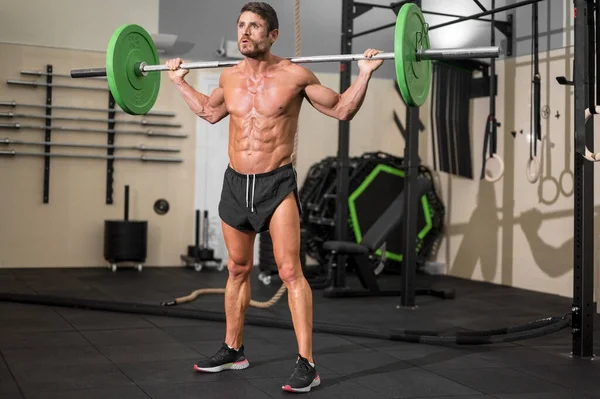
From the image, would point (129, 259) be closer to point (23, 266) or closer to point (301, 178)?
point (23, 266)

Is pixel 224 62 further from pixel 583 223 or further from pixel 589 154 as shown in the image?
pixel 583 223

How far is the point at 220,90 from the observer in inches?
125

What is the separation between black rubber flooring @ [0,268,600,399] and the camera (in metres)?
2.91

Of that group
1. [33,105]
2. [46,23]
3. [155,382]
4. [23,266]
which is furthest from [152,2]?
[155,382]

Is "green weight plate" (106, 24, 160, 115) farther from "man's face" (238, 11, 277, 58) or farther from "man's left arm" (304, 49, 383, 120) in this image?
"man's left arm" (304, 49, 383, 120)

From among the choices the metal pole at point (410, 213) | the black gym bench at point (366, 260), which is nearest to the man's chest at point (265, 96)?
the metal pole at point (410, 213)

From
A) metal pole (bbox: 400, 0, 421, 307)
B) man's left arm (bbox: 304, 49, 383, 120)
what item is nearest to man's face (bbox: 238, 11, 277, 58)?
man's left arm (bbox: 304, 49, 383, 120)

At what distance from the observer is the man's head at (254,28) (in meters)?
2.92

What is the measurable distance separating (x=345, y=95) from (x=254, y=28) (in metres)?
0.43

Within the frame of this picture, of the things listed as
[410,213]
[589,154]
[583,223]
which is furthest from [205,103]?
[410,213]

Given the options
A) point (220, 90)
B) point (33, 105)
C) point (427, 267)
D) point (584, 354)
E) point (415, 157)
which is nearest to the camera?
point (220, 90)

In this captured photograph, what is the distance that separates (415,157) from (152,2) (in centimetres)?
328

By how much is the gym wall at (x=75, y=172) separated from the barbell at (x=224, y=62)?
3.61 metres

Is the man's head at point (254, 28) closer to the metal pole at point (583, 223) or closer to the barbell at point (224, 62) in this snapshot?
the barbell at point (224, 62)
